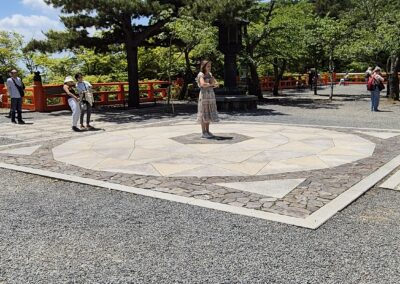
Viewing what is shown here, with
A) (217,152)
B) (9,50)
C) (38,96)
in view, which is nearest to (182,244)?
(217,152)

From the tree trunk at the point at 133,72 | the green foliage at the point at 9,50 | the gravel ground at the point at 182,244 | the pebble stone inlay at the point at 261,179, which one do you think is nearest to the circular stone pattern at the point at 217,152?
the pebble stone inlay at the point at 261,179

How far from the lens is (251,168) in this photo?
240 inches

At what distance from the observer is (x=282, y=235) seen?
3639mm

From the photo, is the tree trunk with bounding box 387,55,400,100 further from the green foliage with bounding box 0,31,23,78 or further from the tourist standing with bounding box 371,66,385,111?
the green foliage with bounding box 0,31,23,78

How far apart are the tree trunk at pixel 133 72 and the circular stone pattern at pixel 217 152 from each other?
817cm

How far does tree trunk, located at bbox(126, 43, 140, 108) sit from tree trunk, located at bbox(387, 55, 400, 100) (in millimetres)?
11720

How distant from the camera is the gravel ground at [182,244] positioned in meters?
2.97

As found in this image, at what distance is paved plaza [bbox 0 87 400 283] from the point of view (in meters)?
4.51

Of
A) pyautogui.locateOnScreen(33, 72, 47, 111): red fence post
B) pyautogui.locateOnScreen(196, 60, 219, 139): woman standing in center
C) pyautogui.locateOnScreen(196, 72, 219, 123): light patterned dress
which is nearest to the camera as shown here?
pyautogui.locateOnScreen(196, 60, 219, 139): woman standing in center

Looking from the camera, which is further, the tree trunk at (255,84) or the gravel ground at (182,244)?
the tree trunk at (255,84)

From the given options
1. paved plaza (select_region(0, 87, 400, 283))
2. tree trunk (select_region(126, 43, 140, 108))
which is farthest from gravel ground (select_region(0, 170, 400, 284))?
tree trunk (select_region(126, 43, 140, 108))

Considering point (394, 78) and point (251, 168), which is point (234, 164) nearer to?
point (251, 168)

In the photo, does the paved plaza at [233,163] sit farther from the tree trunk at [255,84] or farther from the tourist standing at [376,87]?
the tree trunk at [255,84]

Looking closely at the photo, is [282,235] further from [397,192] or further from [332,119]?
[332,119]
